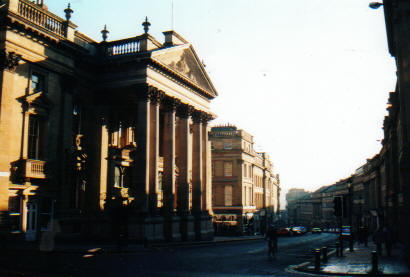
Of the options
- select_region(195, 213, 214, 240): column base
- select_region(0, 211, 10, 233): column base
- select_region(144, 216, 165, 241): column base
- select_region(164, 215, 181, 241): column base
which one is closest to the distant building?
select_region(195, 213, 214, 240): column base

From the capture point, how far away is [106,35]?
35.2 metres

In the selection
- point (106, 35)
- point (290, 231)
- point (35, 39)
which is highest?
point (106, 35)

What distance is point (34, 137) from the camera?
27.6m

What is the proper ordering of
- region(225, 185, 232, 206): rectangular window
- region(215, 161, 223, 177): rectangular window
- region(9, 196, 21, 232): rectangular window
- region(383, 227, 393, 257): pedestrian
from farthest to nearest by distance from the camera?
region(215, 161, 223, 177): rectangular window < region(225, 185, 232, 206): rectangular window < region(9, 196, 21, 232): rectangular window < region(383, 227, 393, 257): pedestrian

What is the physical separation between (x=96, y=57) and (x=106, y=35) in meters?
2.59

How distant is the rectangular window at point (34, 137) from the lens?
89.3 ft

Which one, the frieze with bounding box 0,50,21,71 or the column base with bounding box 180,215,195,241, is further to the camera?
the column base with bounding box 180,215,195,241

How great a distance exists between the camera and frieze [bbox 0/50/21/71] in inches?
984

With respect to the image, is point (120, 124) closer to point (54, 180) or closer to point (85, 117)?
point (85, 117)

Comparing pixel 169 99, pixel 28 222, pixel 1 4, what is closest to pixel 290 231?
pixel 169 99

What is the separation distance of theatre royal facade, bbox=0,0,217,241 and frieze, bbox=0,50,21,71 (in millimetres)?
64

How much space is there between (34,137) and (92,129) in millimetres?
5954

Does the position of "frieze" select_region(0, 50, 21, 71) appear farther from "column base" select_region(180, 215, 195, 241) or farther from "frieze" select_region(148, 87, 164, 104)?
"column base" select_region(180, 215, 195, 241)

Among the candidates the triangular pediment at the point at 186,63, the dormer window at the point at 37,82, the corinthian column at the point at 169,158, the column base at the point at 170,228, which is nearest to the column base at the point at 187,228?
the column base at the point at 170,228
